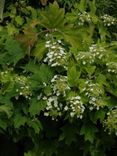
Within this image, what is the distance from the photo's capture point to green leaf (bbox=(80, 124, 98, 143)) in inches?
128

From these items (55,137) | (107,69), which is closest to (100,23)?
(107,69)

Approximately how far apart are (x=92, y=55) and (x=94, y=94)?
0.32 metres

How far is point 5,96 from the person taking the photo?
3.22 meters

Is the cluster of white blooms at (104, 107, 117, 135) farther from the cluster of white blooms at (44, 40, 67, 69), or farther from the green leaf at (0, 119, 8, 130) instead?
the green leaf at (0, 119, 8, 130)

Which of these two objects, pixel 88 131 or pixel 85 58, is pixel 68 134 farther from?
pixel 85 58

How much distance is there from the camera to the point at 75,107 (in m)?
3.14

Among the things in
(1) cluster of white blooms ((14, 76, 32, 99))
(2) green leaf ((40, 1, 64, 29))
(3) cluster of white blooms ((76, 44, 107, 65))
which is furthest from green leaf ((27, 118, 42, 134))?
(2) green leaf ((40, 1, 64, 29))

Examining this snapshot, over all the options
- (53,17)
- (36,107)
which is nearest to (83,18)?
(53,17)

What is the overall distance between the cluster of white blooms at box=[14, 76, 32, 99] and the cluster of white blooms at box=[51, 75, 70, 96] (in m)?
0.16

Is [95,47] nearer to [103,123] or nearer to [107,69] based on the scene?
[107,69]

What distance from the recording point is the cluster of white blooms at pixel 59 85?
319 centimetres

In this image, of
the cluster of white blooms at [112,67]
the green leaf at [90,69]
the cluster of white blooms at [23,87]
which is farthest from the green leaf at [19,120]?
the cluster of white blooms at [112,67]

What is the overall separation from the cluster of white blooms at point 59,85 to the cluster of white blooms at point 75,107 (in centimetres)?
7

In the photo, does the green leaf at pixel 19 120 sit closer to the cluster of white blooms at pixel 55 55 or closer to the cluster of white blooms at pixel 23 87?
the cluster of white blooms at pixel 23 87
